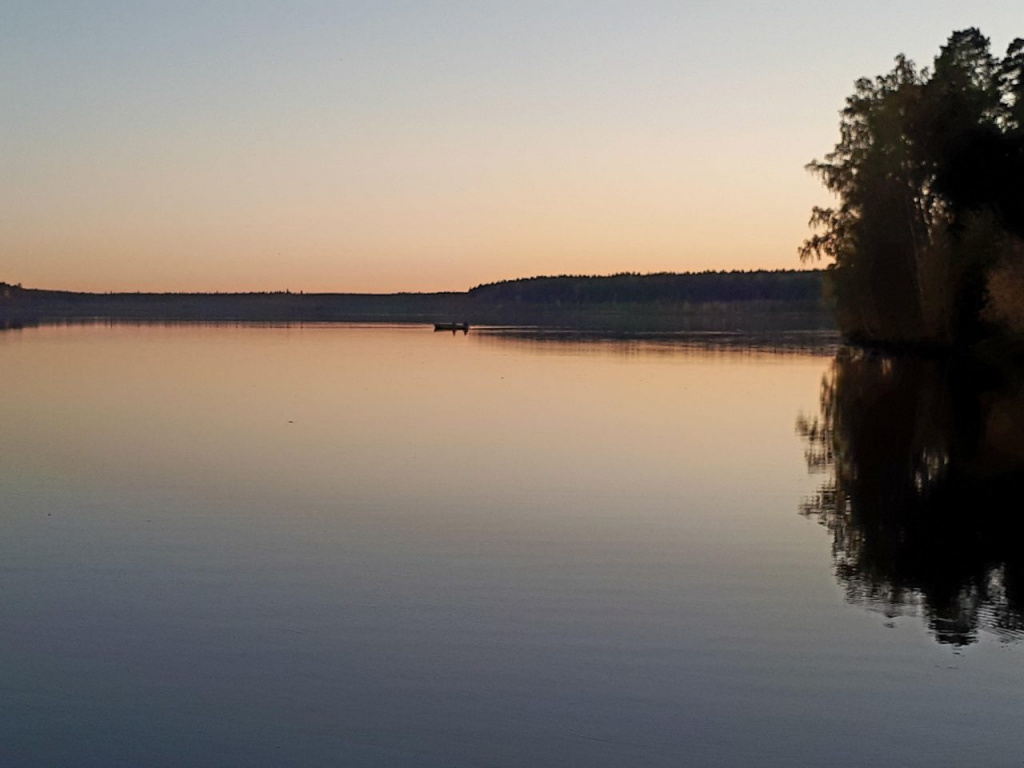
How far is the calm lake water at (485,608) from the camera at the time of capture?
7.11m

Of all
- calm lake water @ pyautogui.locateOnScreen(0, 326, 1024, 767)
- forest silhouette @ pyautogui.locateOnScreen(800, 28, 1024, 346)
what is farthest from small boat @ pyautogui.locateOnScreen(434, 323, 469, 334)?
calm lake water @ pyautogui.locateOnScreen(0, 326, 1024, 767)

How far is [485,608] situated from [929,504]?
7.37 meters

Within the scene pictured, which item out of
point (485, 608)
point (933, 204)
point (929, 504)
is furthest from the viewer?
point (933, 204)

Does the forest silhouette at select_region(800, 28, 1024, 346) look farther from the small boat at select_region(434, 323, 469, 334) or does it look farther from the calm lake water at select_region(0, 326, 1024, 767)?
the small boat at select_region(434, 323, 469, 334)

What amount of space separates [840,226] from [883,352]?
20.0 feet

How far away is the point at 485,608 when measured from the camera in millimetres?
9922

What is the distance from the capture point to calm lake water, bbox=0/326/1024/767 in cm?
711

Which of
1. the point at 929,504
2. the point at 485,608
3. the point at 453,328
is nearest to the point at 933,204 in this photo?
the point at 929,504

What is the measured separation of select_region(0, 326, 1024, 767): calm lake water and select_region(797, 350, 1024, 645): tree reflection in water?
79 mm

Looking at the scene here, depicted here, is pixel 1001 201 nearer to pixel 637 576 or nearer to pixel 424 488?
pixel 424 488

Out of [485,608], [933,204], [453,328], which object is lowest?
[485,608]

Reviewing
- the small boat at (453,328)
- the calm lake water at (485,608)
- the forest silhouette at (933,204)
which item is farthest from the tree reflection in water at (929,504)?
the small boat at (453,328)

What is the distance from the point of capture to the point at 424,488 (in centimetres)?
1631

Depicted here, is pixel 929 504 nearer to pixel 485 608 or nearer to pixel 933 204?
pixel 485 608
